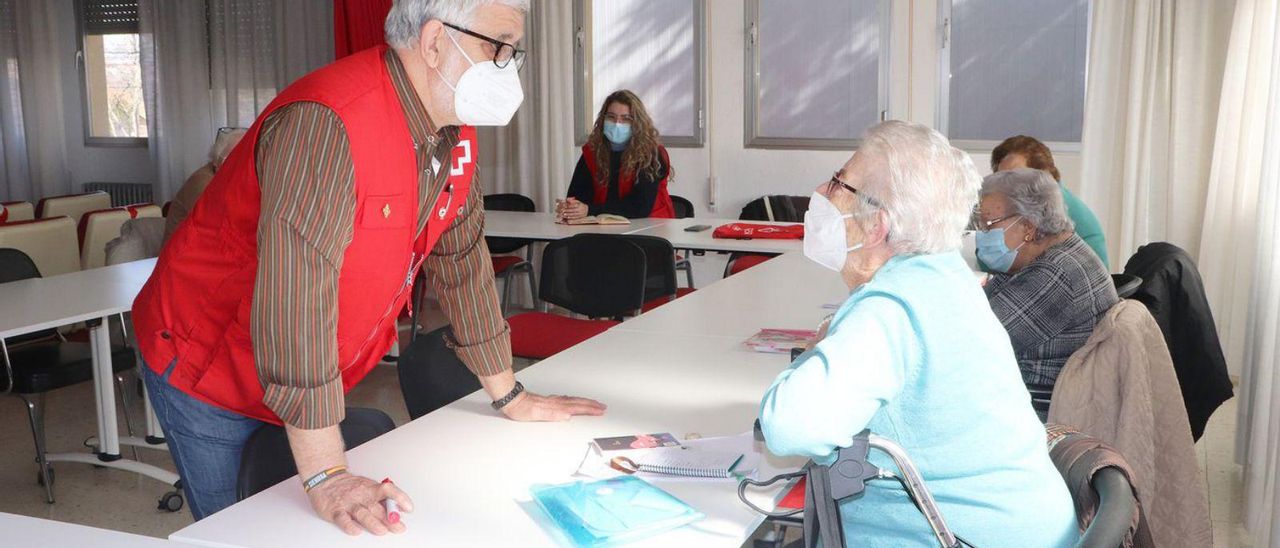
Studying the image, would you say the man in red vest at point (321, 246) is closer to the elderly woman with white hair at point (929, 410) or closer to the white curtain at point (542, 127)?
the elderly woman with white hair at point (929, 410)

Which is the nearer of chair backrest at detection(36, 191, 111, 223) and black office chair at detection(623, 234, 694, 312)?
black office chair at detection(623, 234, 694, 312)

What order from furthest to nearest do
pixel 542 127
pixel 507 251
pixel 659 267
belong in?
pixel 542 127
pixel 507 251
pixel 659 267

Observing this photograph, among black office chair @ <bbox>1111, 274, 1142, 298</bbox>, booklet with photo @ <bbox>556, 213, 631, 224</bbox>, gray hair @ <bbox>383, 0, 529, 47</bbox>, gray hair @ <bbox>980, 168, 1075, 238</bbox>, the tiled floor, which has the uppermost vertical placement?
gray hair @ <bbox>383, 0, 529, 47</bbox>

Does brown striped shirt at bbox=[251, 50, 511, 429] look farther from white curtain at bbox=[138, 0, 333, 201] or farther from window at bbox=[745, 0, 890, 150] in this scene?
white curtain at bbox=[138, 0, 333, 201]

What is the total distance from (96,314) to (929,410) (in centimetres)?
313

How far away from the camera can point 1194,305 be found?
3252 millimetres

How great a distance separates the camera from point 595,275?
15.7 ft

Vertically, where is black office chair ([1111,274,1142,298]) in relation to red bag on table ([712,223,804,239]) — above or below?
above

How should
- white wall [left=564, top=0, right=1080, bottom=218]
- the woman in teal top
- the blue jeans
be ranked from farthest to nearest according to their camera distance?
white wall [left=564, top=0, right=1080, bottom=218] → the woman in teal top → the blue jeans

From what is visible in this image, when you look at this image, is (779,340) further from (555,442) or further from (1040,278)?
(555,442)

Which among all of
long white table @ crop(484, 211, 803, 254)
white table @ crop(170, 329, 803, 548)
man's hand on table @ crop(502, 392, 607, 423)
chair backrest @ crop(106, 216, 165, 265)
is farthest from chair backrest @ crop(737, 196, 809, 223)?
man's hand on table @ crop(502, 392, 607, 423)

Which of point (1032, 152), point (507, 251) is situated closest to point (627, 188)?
point (507, 251)

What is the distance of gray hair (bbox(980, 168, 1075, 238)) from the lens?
325cm

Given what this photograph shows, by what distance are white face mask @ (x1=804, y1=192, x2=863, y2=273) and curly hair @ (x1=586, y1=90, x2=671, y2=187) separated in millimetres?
4157
